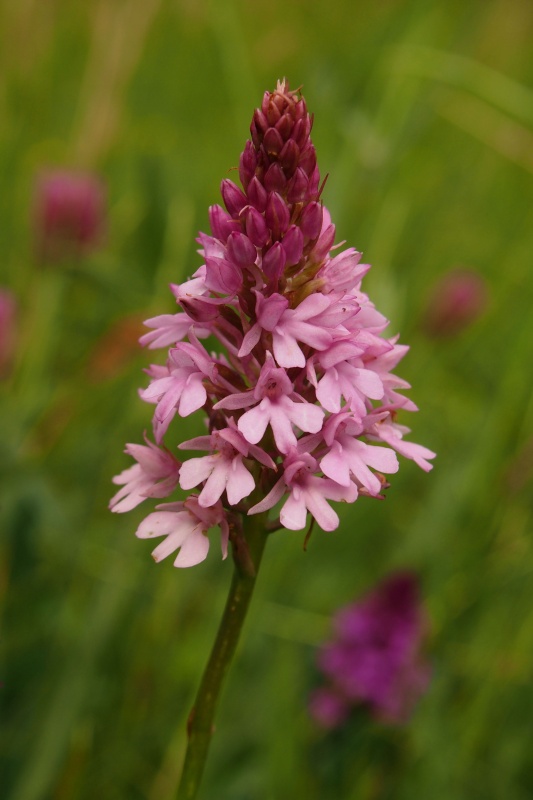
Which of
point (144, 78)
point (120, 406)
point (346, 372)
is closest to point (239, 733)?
point (120, 406)

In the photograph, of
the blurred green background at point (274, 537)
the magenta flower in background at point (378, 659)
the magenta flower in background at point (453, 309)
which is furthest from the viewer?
the magenta flower in background at point (453, 309)

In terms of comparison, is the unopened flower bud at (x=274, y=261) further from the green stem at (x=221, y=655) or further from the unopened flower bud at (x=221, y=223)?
the green stem at (x=221, y=655)

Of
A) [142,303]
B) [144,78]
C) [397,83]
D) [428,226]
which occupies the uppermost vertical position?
[144,78]

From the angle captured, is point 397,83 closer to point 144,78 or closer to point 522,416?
point 522,416

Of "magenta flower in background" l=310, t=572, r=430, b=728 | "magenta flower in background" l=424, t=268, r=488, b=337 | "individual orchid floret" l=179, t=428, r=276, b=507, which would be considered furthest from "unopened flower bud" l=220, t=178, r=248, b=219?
"magenta flower in background" l=424, t=268, r=488, b=337

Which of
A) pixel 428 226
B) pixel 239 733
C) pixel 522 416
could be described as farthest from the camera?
pixel 428 226

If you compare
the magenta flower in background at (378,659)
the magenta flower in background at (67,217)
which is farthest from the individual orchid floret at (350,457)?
the magenta flower in background at (67,217)

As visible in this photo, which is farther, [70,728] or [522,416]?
[522,416]
